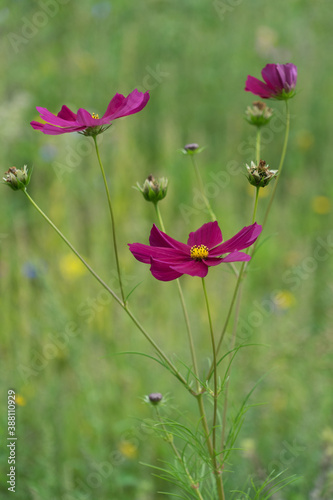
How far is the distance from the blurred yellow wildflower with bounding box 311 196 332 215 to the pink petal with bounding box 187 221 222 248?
5.80 ft

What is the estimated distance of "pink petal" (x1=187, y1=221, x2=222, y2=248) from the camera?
611 mm

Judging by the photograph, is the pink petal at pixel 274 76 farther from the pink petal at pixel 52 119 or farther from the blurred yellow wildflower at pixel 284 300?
the blurred yellow wildflower at pixel 284 300

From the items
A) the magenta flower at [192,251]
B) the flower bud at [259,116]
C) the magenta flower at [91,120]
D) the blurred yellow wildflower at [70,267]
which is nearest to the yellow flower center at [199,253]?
the magenta flower at [192,251]

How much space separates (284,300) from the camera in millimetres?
1748

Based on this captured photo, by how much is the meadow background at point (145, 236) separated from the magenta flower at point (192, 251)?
22 centimetres

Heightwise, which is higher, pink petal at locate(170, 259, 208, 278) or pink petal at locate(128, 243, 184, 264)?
pink petal at locate(128, 243, 184, 264)

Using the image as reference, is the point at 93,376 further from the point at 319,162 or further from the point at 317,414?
the point at 319,162


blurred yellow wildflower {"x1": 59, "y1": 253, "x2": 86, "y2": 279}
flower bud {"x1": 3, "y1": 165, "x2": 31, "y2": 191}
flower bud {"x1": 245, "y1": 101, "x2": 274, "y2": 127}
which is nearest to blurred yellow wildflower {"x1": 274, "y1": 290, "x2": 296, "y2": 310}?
blurred yellow wildflower {"x1": 59, "y1": 253, "x2": 86, "y2": 279}

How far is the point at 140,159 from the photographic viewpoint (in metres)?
2.47

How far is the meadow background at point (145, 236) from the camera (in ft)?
4.35

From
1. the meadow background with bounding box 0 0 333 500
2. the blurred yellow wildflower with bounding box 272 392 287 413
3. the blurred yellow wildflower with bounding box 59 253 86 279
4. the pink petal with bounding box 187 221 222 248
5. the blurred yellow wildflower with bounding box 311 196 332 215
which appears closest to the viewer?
the pink petal with bounding box 187 221 222 248

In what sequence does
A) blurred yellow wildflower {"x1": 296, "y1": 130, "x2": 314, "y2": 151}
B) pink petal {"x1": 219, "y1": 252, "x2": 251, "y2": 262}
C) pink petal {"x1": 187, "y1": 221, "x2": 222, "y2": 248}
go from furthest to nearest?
blurred yellow wildflower {"x1": 296, "y1": 130, "x2": 314, "y2": 151}, pink petal {"x1": 187, "y1": 221, "x2": 222, "y2": 248}, pink petal {"x1": 219, "y1": 252, "x2": 251, "y2": 262}

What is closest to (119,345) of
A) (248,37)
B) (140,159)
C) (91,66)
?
(140,159)

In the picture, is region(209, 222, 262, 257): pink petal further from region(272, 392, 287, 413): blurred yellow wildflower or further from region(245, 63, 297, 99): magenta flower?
region(272, 392, 287, 413): blurred yellow wildflower
